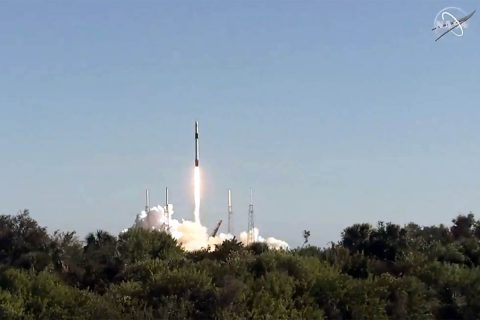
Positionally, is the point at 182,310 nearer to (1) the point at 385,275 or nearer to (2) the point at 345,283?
(2) the point at 345,283

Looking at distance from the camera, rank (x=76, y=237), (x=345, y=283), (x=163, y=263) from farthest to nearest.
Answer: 1. (x=76, y=237)
2. (x=163, y=263)
3. (x=345, y=283)

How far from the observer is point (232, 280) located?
39.5 metres

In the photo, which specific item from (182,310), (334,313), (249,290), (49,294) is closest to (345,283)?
(334,313)

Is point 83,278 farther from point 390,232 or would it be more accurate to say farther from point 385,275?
point 390,232

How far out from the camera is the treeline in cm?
3875

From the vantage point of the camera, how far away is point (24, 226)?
59.9 meters

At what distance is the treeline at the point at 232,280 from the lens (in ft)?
127

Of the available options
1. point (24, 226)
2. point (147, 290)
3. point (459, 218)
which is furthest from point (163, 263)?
point (459, 218)

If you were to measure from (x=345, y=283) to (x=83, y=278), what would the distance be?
50.0 ft

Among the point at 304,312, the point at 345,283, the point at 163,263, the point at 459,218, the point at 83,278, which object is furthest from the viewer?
the point at 459,218

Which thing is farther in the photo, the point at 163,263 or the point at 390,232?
the point at 390,232

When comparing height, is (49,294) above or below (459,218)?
below

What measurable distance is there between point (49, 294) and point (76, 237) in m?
14.5

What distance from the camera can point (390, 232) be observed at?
190 feet
